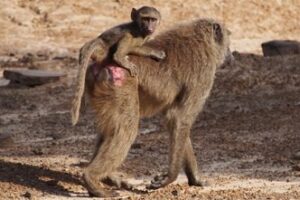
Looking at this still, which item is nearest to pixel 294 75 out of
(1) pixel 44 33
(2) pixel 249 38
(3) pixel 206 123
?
(3) pixel 206 123

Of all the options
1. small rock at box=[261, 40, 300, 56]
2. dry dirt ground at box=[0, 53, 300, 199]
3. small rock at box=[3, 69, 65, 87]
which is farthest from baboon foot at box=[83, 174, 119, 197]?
small rock at box=[261, 40, 300, 56]

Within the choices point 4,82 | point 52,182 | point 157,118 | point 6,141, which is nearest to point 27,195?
point 52,182

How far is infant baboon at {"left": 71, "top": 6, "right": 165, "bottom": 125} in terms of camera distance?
28.0 ft

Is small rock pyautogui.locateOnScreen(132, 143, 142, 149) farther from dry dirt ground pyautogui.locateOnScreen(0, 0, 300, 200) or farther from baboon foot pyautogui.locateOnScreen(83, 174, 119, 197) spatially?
baboon foot pyautogui.locateOnScreen(83, 174, 119, 197)

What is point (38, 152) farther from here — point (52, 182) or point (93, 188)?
point (93, 188)

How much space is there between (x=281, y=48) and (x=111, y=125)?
392 inches

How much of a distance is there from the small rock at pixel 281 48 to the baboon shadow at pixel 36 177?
30.3 feet

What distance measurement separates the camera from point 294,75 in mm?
15453

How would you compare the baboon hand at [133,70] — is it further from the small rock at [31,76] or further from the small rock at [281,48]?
the small rock at [281,48]

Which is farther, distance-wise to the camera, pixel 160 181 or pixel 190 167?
pixel 190 167

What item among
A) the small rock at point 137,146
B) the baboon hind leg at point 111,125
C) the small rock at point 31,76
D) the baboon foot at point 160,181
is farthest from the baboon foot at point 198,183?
the small rock at point 31,76

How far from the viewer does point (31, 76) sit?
16219mm

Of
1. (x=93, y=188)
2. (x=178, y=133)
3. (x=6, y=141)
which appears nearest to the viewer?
(x=93, y=188)

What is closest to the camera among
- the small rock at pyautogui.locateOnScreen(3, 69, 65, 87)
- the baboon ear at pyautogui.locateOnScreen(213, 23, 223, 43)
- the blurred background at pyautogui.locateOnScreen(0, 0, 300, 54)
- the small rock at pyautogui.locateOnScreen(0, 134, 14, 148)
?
the baboon ear at pyautogui.locateOnScreen(213, 23, 223, 43)
